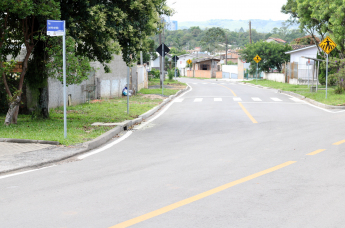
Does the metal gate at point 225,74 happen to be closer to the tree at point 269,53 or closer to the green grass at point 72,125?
the tree at point 269,53

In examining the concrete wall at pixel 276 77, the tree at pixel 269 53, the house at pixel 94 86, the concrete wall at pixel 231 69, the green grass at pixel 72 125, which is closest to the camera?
the green grass at pixel 72 125

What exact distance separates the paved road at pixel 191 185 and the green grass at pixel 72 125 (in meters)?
1.24

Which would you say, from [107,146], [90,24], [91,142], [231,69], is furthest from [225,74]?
[91,142]

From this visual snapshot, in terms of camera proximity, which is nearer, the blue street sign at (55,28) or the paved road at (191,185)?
the paved road at (191,185)

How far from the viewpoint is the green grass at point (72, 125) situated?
10.3 meters

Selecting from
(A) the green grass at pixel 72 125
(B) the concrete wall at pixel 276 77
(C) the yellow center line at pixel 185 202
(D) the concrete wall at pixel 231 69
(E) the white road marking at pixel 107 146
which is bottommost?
(C) the yellow center line at pixel 185 202

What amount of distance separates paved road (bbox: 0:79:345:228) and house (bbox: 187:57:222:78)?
71.9 m

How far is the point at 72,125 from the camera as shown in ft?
41.4

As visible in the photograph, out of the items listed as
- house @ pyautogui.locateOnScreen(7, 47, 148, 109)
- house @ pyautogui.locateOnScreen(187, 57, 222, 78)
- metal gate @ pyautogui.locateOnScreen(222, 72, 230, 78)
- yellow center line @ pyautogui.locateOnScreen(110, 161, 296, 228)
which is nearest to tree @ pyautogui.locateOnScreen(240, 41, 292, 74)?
metal gate @ pyautogui.locateOnScreen(222, 72, 230, 78)

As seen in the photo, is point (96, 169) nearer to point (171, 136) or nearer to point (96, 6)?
point (171, 136)

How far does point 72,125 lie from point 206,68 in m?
74.9

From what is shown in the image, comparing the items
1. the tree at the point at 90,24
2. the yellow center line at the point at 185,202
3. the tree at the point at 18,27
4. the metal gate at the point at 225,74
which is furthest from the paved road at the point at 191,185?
the metal gate at the point at 225,74

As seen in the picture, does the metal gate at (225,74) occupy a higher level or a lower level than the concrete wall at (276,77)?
higher

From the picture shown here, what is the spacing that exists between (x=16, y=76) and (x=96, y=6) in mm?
4710
